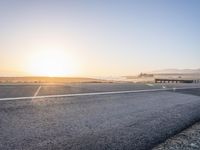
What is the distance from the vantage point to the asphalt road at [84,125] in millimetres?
4332

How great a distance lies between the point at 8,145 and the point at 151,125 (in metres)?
3.37

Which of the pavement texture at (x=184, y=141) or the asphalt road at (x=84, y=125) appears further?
the pavement texture at (x=184, y=141)

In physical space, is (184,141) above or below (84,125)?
below

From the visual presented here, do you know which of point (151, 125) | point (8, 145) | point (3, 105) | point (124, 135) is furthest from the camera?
point (3, 105)

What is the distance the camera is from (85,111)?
22.8 feet

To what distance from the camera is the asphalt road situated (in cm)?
433

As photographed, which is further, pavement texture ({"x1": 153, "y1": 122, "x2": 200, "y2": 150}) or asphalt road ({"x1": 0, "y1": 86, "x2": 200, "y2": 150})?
pavement texture ({"x1": 153, "y1": 122, "x2": 200, "y2": 150})

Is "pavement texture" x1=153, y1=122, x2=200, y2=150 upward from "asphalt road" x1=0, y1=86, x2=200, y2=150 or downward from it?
downward

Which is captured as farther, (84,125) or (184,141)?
(84,125)

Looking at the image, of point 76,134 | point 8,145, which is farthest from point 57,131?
point 8,145

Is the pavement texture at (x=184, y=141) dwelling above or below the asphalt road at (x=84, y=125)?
below

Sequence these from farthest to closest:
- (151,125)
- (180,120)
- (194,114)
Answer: (194,114), (180,120), (151,125)

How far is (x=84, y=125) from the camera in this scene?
550 centimetres

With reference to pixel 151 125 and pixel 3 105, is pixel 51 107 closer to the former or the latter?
pixel 3 105
